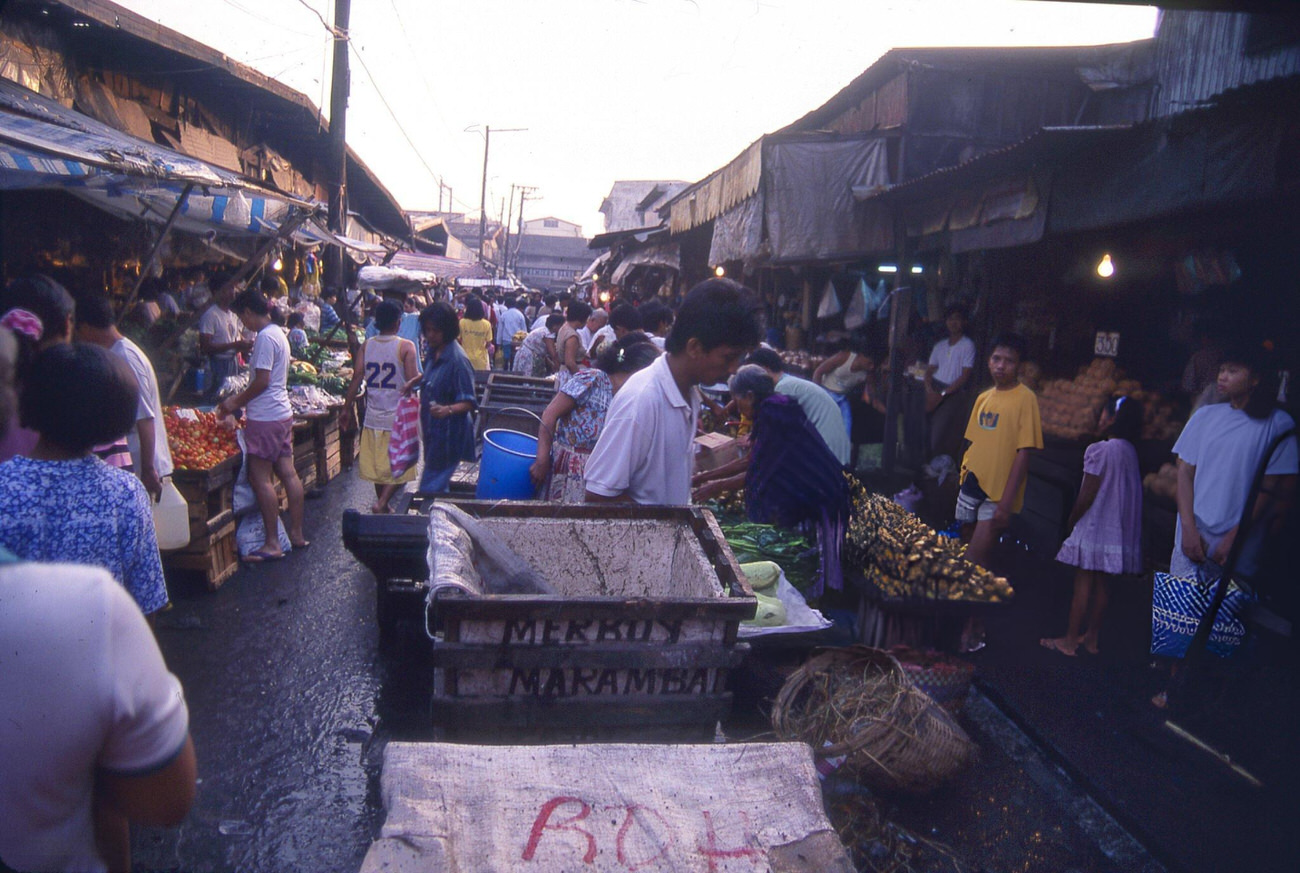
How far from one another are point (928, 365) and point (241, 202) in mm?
7127

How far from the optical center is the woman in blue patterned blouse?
232cm

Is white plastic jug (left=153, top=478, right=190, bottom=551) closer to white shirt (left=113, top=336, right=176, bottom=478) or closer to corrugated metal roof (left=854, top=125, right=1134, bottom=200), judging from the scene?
white shirt (left=113, top=336, right=176, bottom=478)

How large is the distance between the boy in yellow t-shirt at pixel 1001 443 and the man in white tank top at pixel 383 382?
436 centimetres

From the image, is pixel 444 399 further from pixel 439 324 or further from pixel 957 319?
pixel 957 319

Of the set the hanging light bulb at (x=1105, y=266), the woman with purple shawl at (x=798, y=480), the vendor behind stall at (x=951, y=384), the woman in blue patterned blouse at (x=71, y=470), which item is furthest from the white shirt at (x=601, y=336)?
the woman in blue patterned blouse at (x=71, y=470)

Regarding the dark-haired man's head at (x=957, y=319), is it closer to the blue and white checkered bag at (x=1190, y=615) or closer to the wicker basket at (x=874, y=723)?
the blue and white checkered bag at (x=1190, y=615)

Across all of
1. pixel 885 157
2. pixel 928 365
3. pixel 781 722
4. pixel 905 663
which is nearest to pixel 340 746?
pixel 781 722

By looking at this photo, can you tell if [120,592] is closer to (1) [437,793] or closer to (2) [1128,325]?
(1) [437,793]

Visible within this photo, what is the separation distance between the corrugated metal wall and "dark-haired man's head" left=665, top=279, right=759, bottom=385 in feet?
12.0

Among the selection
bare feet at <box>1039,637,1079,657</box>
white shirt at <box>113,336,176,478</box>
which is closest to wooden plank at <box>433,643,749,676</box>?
white shirt at <box>113,336,176,478</box>

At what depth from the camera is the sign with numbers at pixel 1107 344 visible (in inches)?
303

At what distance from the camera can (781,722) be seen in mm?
3539

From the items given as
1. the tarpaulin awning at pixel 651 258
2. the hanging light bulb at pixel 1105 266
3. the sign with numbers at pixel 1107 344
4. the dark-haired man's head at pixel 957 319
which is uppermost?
the tarpaulin awning at pixel 651 258

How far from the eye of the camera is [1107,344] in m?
7.79
